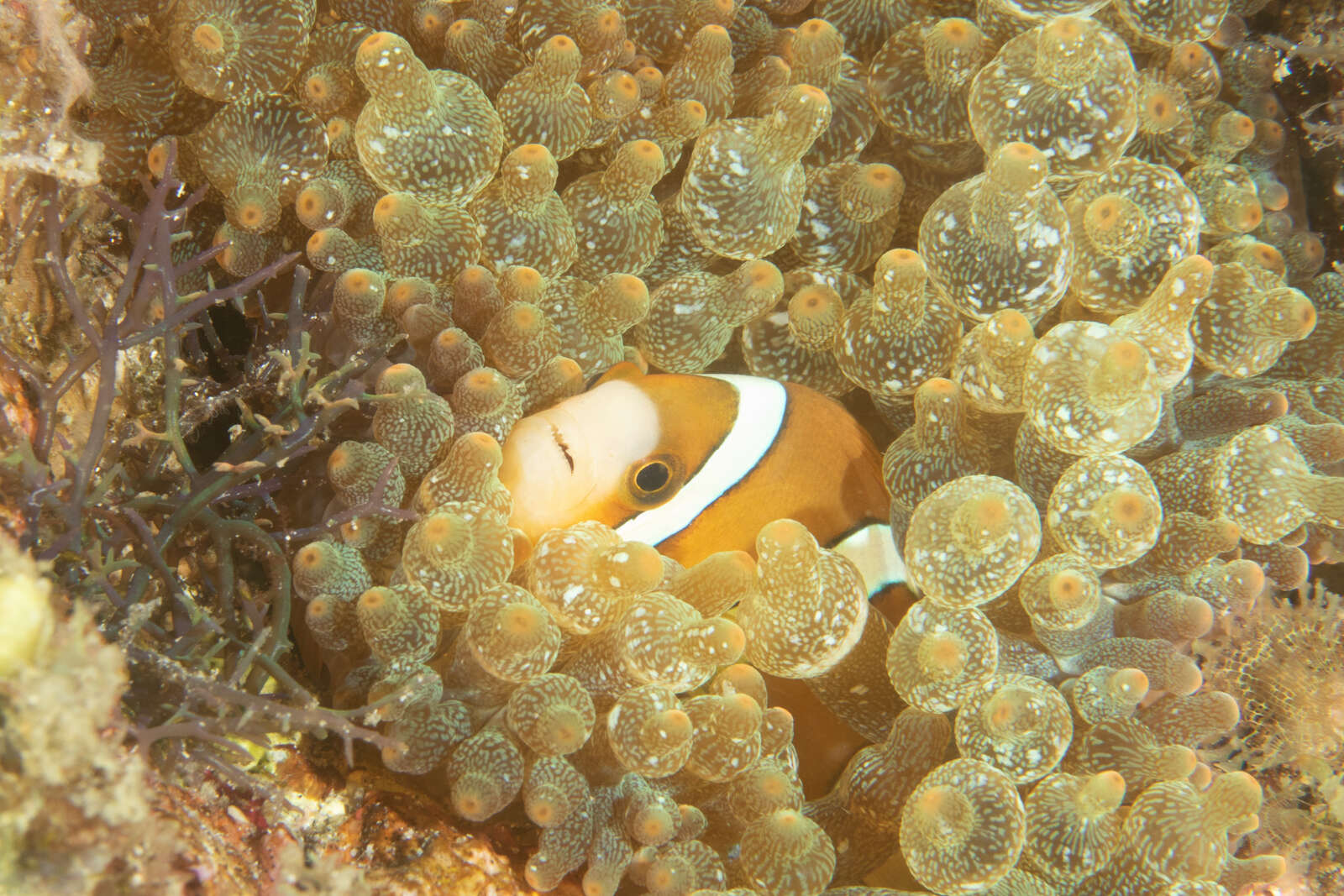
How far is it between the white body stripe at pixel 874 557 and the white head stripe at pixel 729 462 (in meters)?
0.20

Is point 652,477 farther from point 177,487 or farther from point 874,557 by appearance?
point 177,487

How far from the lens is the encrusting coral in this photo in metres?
1.07

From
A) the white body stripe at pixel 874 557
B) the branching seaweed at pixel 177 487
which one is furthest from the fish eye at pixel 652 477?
the branching seaweed at pixel 177 487

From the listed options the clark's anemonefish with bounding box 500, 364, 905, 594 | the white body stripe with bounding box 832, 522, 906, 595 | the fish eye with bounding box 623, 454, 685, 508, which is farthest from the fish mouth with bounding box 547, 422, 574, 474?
the white body stripe with bounding box 832, 522, 906, 595

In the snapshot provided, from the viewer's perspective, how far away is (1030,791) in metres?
1.21

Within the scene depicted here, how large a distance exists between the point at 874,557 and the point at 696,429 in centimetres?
35

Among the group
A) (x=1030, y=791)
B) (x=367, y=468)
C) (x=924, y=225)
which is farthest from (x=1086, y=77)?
(x=367, y=468)

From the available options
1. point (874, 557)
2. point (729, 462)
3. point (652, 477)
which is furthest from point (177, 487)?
point (874, 557)

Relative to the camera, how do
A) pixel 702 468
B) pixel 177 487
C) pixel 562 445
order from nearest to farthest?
1. pixel 177 487
2. pixel 562 445
3. pixel 702 468

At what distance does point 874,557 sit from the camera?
1483 millimetres

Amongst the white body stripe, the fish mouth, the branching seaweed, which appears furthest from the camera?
the white body stripe

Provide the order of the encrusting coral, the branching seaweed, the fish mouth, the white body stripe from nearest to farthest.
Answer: the branching seaweed → the encrusting coral → the fish mouth → the white body stripe

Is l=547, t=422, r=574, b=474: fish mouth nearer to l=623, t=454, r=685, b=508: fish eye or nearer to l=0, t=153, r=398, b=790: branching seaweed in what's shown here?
l=623, t=454, r=685, b=508: fish eye

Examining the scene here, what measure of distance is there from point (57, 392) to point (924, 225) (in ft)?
3.59
